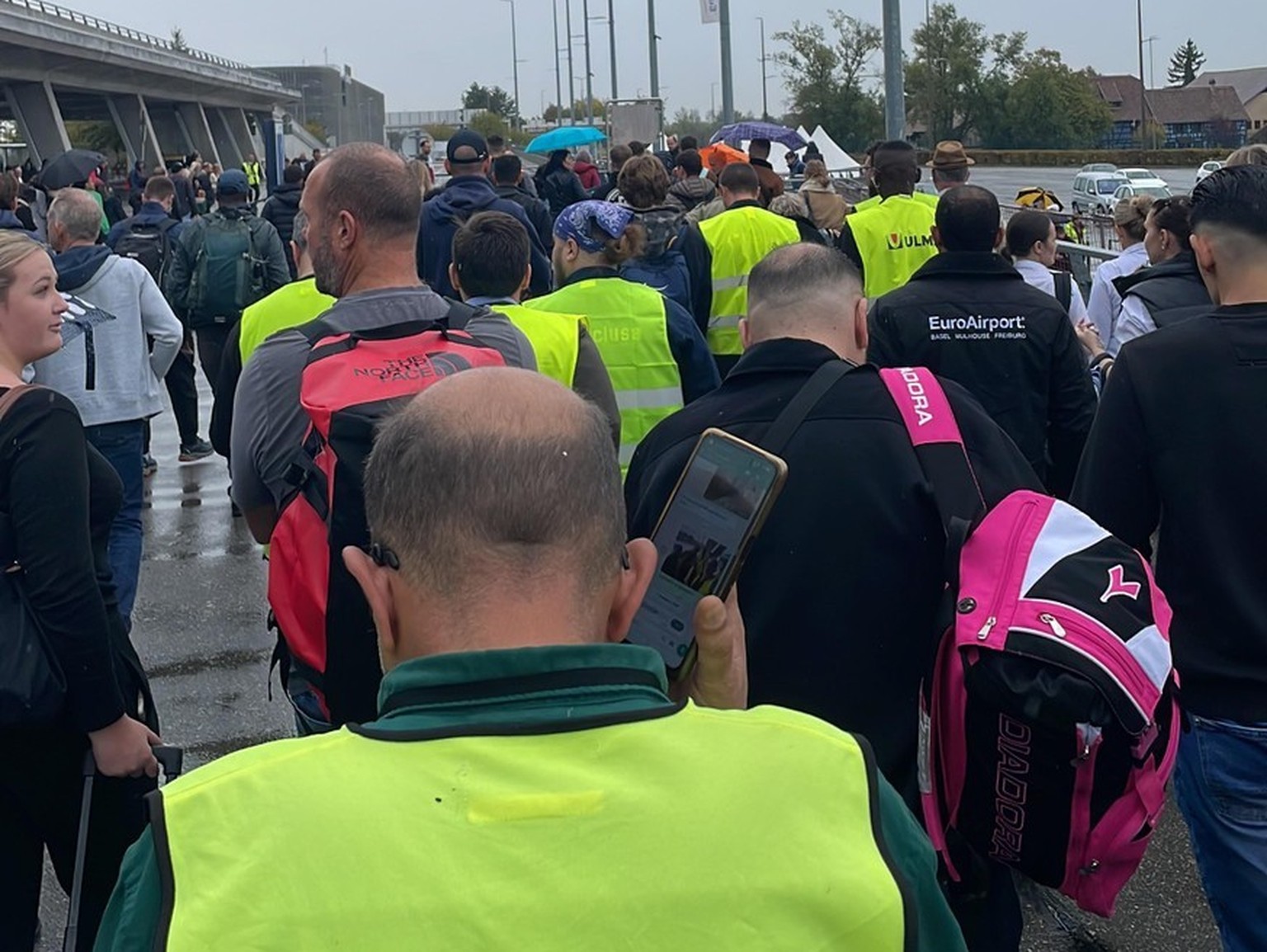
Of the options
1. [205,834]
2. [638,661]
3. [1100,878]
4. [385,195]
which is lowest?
[1100,878]

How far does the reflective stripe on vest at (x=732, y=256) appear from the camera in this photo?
740cm

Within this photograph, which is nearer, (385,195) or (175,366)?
(385,195)

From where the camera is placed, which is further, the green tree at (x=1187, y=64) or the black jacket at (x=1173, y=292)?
the green tree at (x=1187, y=64)

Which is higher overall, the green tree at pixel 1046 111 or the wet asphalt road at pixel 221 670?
the green tree at pixel 1046 111

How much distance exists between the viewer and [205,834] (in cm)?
130

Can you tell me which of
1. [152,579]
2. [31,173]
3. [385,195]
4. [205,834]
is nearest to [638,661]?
[205,834]

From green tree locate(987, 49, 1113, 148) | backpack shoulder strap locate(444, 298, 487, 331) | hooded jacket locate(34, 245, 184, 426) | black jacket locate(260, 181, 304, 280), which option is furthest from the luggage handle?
green tree locate(987, 49, 1113, 148)

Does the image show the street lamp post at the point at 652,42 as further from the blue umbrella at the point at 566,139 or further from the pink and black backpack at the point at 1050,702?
the pink and black backpack at the point at 1050,702

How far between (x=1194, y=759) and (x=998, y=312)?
213cm

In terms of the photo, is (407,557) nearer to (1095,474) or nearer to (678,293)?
(1095,474)

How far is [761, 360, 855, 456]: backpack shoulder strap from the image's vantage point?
287 cm

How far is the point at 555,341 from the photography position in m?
3.96

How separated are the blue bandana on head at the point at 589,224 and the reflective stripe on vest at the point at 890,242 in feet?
7.21

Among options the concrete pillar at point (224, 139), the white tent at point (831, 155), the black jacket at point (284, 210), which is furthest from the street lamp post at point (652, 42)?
the concrete pillar at point (224, 139)
